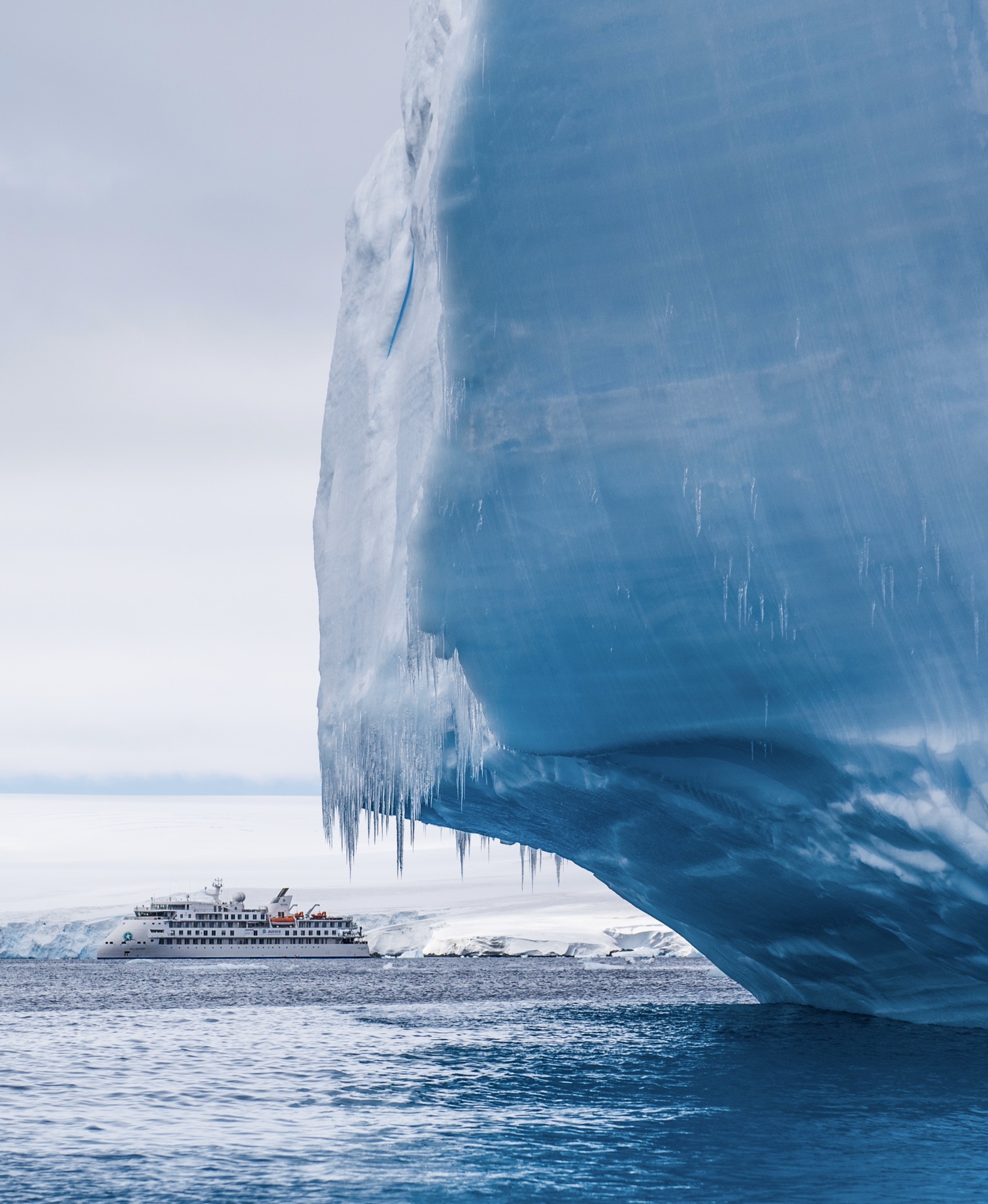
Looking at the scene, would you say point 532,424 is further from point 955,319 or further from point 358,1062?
point 358,1062

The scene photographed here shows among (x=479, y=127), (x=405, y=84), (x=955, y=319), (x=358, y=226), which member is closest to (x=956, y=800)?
(x=955, y=319)

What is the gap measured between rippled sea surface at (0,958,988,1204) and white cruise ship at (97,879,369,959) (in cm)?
6596

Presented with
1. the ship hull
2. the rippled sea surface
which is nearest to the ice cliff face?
the rippled sea surface

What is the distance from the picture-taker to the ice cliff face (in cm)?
1157

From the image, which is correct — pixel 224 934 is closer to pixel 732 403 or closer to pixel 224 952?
pixel 224 952

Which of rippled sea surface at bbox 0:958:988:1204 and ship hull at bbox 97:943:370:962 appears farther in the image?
ship hull at bbox 97:943:370:962

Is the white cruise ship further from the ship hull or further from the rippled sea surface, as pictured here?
the rippled sea surface

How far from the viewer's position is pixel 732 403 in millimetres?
12000

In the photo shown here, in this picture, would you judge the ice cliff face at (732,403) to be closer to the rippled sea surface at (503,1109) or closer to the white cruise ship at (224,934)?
the rippled sea surface at (503,1109)

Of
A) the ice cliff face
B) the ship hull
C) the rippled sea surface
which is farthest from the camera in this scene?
the ship hull

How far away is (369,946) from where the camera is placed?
3460 inches

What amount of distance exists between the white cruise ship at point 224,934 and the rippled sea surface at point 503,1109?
65956 mm

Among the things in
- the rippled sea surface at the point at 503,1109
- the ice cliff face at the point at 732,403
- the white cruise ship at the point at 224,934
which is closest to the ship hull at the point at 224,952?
the white cruise ship at the point at 224,934

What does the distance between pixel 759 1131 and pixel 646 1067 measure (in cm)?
437
